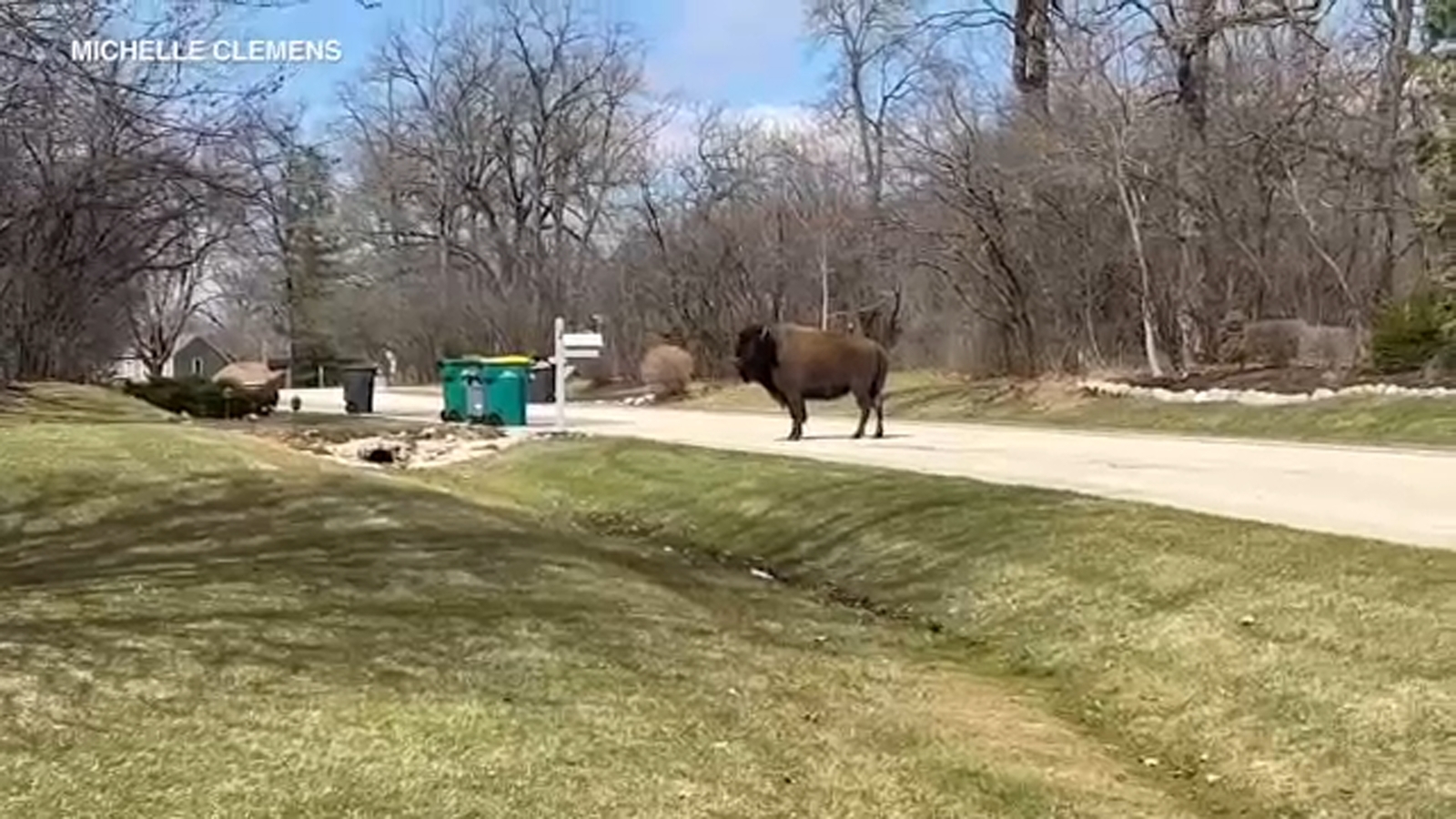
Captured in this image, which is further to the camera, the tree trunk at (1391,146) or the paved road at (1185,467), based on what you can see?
the tree trunk at (1391,146)

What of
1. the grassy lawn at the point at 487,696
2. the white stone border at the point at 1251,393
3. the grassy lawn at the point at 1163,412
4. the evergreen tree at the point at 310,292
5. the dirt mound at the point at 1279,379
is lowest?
the grassy lawn at the point at 487,696

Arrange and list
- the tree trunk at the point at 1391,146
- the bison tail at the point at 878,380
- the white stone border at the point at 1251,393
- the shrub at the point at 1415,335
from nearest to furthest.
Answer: the white stone border at the point at 1251,393 → the bison tail at the point at 878,380 → the shrub at the point at 1415,335 → the tree trunk at the point at 1391,146

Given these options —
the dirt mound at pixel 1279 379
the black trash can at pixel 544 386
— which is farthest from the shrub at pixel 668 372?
the dirt mound at pixel 1279 379

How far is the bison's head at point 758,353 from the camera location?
2401cm

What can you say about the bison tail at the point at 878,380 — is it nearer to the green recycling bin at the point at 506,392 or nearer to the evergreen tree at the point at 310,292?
the green recycling bin at the point at 506,392

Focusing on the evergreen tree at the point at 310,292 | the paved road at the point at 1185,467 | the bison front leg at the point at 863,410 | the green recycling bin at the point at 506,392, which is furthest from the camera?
the evergreen tree at the point at 310,292

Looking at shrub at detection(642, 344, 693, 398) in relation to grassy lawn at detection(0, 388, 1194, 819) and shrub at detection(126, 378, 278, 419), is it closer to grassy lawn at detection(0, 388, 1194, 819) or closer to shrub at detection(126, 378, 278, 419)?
shrub at detection(126, 378, 278, 419)

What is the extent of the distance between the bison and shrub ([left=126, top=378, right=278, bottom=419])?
41.9 feet

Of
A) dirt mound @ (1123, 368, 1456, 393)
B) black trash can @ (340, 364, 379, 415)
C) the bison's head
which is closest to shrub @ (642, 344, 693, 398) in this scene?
black trash can @ (340, 364, 379, 415)

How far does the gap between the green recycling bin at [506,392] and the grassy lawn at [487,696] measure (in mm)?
16823

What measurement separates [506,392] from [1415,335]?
14697 mm

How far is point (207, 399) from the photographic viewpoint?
109 ft

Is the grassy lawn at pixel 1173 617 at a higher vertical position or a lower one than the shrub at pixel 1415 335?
lower

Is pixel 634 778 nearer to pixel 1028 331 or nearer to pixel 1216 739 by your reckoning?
pixel 1216 739
